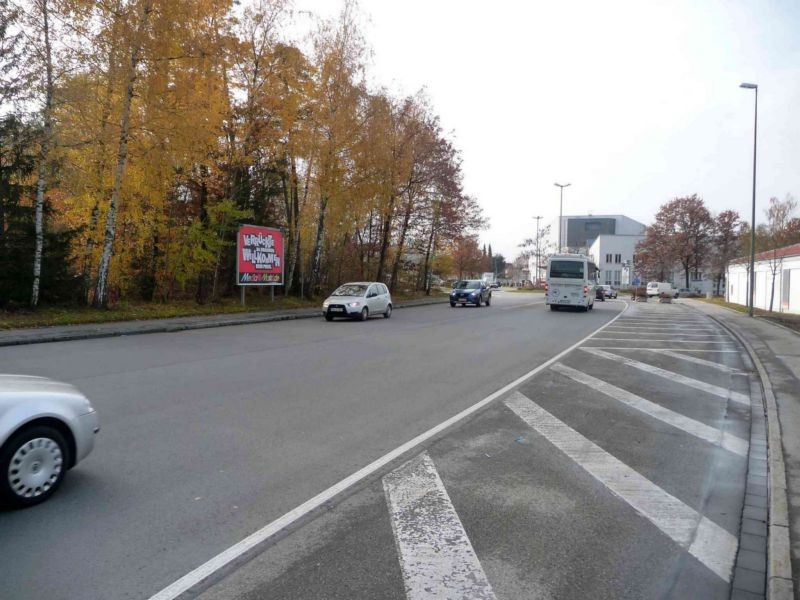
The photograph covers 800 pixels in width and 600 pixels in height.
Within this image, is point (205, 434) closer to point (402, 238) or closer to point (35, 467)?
point (35, 467)

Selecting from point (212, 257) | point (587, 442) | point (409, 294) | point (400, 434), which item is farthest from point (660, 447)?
point (409, 294)

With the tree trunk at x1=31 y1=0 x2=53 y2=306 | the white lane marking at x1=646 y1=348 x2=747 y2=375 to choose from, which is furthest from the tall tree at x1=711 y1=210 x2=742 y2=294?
the tree trunk at x1=31 y1=0 x2=53 y2=306

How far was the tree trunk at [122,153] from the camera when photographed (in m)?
17.9

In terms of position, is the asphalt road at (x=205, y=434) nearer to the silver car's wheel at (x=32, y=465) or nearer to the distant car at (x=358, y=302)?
the silver car's wheel at (x=32, y=465)

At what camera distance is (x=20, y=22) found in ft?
56.2

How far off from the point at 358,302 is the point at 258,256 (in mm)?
5788

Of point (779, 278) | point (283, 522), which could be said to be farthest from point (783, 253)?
point (283, 522)

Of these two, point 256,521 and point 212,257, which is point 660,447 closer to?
point 256,521

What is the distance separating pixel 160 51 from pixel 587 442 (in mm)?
18281

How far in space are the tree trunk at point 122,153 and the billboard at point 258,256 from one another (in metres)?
6.05

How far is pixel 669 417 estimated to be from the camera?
7.73 meters

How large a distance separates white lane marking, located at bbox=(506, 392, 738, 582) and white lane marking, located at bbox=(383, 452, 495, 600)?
5.01 feet

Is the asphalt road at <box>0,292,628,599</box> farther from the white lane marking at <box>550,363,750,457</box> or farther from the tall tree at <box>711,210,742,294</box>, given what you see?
the tall tree at <box>711,210,742,294</box>

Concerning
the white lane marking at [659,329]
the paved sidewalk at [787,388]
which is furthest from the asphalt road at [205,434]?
the white lane marking at [659,329]
